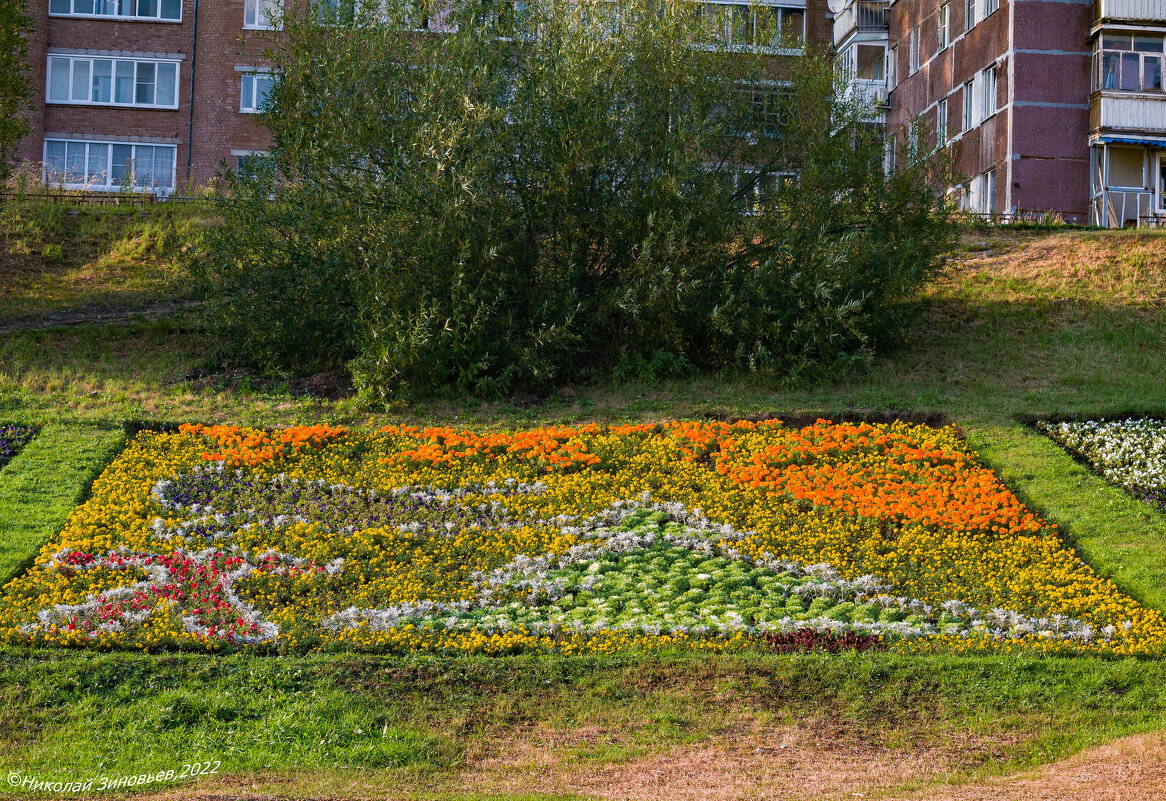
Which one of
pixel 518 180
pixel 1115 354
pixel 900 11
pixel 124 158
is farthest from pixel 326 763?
pixel 900 11

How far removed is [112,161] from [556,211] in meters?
21.4

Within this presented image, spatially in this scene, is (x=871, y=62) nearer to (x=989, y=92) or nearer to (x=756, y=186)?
(x=989, y=92)

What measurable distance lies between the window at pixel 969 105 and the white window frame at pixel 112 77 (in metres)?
24.1

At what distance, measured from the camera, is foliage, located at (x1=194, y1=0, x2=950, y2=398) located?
1956cm

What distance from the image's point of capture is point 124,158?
36250 millimetres

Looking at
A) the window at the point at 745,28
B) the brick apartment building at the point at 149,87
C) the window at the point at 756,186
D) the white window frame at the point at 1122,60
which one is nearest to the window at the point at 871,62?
the brick apartment building at the point at 149,87

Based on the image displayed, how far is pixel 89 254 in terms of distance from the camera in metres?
27.4

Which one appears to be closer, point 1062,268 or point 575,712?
point 575,712

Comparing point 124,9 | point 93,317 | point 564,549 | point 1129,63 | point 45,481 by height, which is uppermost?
point 124,9

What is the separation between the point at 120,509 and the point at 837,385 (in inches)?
466

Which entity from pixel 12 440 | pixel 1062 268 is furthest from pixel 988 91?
pixel 12 440

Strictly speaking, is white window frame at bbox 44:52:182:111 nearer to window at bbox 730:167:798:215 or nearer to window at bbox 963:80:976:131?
window at bbox 730:167:798:215

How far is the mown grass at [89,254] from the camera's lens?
24828 millimetres

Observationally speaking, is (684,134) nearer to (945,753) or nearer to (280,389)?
(280,389)
